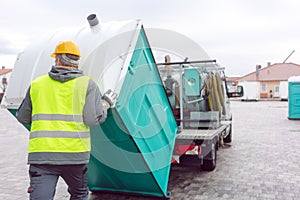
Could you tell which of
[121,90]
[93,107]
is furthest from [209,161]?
[93,107]

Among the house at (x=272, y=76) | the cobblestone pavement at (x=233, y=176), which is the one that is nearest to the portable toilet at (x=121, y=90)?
the cobblestone pavement at (x=233, y=176)

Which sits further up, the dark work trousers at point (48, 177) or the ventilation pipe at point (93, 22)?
the ventilation pipe at point (93, 22)

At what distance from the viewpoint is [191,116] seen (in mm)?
6180

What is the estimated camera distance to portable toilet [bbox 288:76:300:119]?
15.6 m

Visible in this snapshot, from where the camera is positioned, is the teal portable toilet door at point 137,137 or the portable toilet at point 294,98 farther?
the portable toilet at point 294,98

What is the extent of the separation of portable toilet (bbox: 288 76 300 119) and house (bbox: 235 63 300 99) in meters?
28.8

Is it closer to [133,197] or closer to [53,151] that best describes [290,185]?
[133,197]

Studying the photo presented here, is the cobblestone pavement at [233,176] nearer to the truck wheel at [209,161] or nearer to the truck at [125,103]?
the truck wheel at [209,161]

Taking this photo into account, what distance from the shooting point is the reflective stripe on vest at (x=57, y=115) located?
2555 millimetres

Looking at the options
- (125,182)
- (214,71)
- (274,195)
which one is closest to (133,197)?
(125,182)

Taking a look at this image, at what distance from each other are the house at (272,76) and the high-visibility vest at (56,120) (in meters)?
44.3

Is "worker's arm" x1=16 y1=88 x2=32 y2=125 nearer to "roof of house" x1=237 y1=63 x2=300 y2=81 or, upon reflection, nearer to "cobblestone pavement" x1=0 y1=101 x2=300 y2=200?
"cobblestone pavement" x1=0 y1=101 x2=300 y2=200

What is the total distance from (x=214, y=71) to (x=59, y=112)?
5.29 meters

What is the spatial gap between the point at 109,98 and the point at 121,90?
0.73 feet
